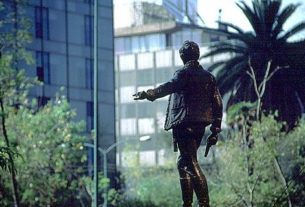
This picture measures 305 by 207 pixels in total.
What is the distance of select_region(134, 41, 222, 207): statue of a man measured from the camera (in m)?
11.1

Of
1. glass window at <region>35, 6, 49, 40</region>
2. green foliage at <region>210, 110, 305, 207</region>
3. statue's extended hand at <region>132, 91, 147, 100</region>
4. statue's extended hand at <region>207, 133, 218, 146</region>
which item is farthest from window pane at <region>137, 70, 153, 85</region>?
statue's extended hand at <region>132, 91, 147, 100</region>

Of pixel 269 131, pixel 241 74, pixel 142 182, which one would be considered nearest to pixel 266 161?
pixel 269 131

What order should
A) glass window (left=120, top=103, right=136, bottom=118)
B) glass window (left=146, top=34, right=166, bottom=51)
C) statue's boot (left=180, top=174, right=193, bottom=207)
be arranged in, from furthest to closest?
glass window (left=146, top=34, right=166, bottom=51)
glass window (left=120, top=103, right=136, bottom=118)
statue's boot (left=180, top=174, right=193, bottom=207)

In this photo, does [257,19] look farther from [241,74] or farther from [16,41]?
[16,41]

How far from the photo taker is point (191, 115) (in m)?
11.1

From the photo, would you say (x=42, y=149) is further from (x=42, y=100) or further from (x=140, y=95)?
(x=140, y=95)

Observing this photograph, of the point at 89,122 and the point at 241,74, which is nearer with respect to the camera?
Answer: the point at 241,74

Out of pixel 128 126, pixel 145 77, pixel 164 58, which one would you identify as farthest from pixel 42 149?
pixel 128 126

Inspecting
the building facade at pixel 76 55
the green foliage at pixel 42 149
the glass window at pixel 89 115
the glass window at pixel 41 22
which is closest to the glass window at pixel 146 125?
the building facade at pixel 76 55

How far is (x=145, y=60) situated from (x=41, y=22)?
111 feet

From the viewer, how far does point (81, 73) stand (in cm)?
6694

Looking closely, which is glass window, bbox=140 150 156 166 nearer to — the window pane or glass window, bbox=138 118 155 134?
glass window, bbox=138 118 155 134

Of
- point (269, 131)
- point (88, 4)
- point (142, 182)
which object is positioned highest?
point (88, 4)

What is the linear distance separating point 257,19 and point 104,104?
26.6 metres
